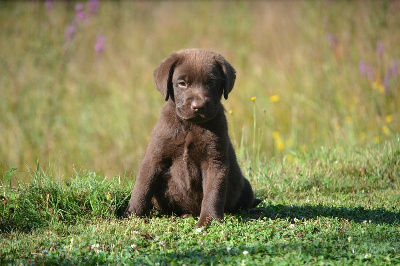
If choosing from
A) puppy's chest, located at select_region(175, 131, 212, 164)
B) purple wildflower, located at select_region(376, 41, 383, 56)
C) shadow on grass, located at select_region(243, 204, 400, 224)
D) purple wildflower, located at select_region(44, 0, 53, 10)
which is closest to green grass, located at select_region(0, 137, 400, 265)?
shadow on grass, located at select_region(243, 204, 400, 224)

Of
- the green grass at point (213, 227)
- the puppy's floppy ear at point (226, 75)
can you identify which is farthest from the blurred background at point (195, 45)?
the puppy's floppy ear at point (226, 75)

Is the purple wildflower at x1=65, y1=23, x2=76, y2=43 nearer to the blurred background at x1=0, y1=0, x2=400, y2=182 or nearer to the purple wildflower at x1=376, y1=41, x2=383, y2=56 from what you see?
the blurred background at x1=0, y1=0, x2=400, y2=182

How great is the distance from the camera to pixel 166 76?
5324mm

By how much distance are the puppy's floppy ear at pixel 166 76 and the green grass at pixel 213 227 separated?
1148mm

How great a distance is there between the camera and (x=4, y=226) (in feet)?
16.7

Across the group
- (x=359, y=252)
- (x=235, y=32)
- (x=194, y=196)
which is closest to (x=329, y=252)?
(x=359, y=252)

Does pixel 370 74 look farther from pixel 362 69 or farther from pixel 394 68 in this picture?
pixel 394 68

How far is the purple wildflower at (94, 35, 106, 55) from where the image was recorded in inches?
478

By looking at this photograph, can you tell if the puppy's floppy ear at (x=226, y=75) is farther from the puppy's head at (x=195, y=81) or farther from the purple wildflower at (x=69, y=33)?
the purple wildflower at (x=69, y=33)

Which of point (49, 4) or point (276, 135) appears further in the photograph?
point (49, 4)

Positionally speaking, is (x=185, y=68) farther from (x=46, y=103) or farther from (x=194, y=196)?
(x=46, y=103)

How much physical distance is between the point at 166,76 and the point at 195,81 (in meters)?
0.29

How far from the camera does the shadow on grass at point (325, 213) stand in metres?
5.50

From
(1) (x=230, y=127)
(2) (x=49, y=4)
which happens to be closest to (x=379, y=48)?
(1) (x=230, y=127)
